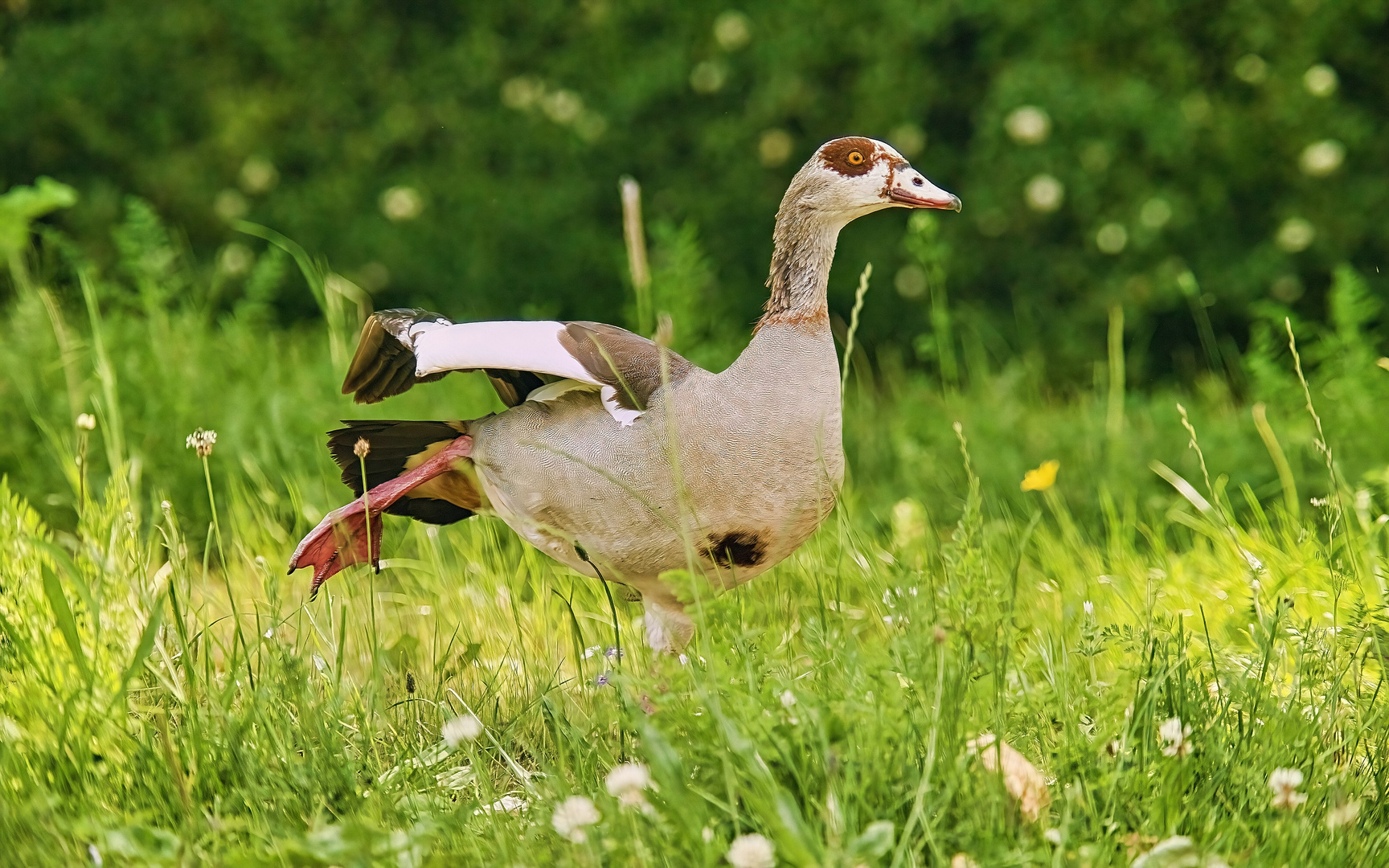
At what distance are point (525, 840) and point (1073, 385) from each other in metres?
3.77

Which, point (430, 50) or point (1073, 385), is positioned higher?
point (430, 50)

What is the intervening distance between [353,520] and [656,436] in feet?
2.38

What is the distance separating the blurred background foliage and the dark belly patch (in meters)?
2.58

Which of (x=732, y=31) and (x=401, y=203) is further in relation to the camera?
(x=401, y=203)

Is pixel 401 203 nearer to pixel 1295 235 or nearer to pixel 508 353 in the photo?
pixel 508 353

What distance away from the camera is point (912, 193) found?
254 centimetres

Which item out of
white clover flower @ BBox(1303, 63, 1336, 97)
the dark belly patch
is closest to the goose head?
the dark belly patch

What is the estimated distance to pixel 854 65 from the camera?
5102 millimetres

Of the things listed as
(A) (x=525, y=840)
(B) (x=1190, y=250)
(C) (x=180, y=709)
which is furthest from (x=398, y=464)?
(B) (x=1190, y=250)

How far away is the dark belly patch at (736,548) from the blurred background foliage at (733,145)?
2.58 metres

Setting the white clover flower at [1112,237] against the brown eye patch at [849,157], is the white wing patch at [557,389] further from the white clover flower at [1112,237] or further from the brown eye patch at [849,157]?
the white clover flower at [1112,237]

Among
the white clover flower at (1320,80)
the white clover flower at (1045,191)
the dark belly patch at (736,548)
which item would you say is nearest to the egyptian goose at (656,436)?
the dark belly patch at (736,548)

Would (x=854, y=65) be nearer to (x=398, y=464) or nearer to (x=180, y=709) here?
(x=398, y=464)

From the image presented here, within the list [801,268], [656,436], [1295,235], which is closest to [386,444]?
[656,436]
